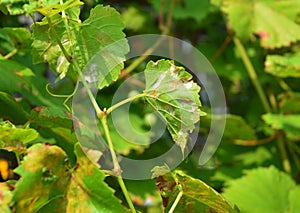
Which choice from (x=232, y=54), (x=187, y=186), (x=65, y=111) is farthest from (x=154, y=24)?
(x=187, y=186)

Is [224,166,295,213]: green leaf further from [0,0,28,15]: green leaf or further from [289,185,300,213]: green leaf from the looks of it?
[0,0,28,15]: green leaf

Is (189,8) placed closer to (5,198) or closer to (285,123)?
(285,123)

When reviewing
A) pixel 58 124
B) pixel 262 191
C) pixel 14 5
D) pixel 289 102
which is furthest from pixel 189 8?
pixel 14 5

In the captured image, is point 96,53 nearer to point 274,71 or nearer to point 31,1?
point 31,1

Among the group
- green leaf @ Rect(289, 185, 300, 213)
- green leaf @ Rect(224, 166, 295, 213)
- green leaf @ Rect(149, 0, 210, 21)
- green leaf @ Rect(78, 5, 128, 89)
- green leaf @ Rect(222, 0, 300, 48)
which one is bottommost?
green leaf @ Rect(224, 166, 295, 213)

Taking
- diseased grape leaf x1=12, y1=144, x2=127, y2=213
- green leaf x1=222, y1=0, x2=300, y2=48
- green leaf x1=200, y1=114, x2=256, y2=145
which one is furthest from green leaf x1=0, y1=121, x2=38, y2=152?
green leaf x1=222, y1=0, x2=300, y2=48
